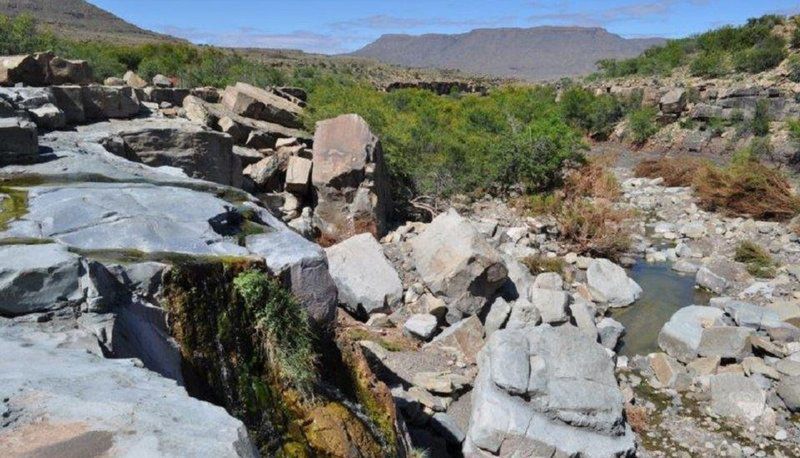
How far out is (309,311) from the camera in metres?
4.43

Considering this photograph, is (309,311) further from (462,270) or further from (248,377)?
(462,270)

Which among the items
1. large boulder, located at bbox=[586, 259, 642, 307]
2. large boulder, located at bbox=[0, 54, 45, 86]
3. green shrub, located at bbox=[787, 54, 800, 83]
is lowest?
large boulder, located at bbox=[586, 259, 642, 307]

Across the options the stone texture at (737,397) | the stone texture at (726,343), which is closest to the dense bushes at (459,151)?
the stone texture at (726,343)

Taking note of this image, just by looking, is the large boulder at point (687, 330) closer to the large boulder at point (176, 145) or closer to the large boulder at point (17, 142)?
the large boulder at point (176, 145)

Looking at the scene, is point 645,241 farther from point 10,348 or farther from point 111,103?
point 10,348

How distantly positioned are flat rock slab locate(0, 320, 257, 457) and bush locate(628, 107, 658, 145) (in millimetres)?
27132

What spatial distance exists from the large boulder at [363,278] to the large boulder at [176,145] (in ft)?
7.49

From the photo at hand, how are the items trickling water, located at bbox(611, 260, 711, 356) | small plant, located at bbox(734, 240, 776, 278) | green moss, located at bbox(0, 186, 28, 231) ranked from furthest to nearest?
small plant, located at bbox(734, 240, 776, 278) → trickling water, located at bbox(611, 260, 711, 356) → green moss, located at bbox(0, 186, 28, 231)

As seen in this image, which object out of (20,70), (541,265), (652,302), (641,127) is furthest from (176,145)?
(641,127)

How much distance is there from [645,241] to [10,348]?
549 inches

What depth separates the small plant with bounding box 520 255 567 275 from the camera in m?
11.5

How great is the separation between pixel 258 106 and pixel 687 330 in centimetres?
927

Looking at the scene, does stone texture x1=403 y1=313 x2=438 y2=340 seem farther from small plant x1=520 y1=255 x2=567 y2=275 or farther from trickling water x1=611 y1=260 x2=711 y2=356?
small plant x1=520 y1=255 x2=567 y2=275

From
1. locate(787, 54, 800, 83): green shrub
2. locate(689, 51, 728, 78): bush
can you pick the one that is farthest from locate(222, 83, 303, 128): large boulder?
locate(689, 51, 728, 78): bush
